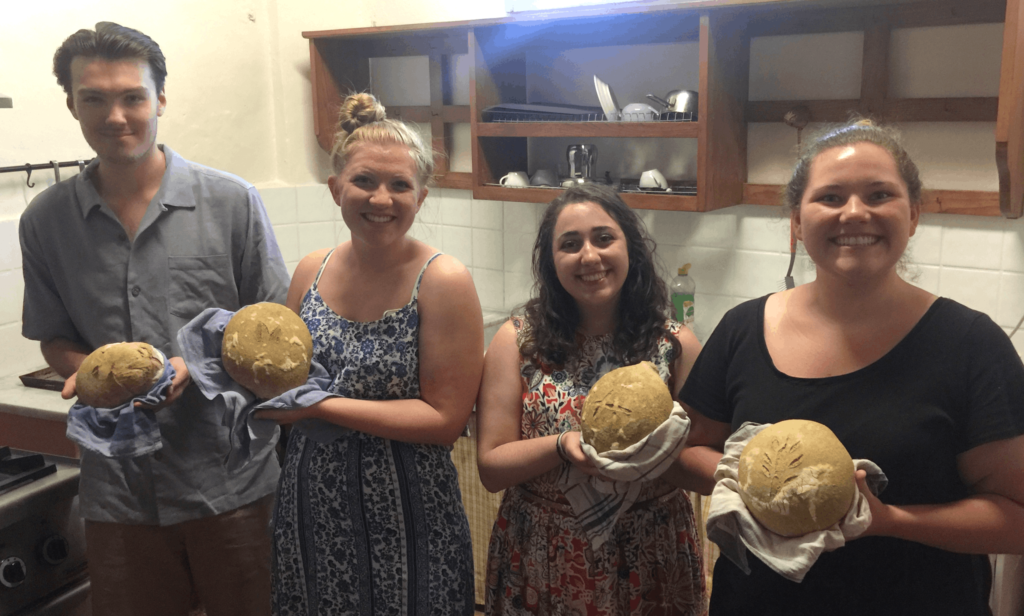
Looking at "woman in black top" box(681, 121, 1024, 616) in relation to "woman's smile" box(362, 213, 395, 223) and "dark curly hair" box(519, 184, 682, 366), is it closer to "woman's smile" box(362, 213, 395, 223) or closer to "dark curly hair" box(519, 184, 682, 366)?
"dark curly hair" box(519, 184, 682, 366)

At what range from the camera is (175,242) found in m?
1.51

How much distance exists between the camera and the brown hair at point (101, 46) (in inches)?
54.7

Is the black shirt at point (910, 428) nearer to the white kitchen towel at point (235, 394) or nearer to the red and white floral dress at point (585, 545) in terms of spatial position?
the red and white floral dress at point (585, 545)

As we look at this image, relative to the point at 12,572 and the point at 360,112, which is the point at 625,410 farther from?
the point at 12,572

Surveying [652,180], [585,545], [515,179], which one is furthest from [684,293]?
[585,545]

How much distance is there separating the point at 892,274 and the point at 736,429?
0.96ft

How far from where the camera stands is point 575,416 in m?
1.24

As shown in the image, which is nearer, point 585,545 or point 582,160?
point 585,545

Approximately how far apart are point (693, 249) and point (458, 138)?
40.0 inches

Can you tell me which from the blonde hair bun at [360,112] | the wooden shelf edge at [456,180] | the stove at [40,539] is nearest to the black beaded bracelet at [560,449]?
the blonde hair bun at [360,112]

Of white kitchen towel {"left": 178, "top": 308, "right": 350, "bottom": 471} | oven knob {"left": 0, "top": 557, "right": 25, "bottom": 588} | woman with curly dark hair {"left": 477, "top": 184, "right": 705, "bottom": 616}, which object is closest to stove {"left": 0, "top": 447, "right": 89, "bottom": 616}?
oven knob {"left": 0, "top": 557, "right": 25, "bottom": 588}

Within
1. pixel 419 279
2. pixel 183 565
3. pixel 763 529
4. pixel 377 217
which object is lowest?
pixel 183 565

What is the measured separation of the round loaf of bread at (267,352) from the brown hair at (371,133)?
0.29 m

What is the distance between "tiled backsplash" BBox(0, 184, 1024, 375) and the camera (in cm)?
215
